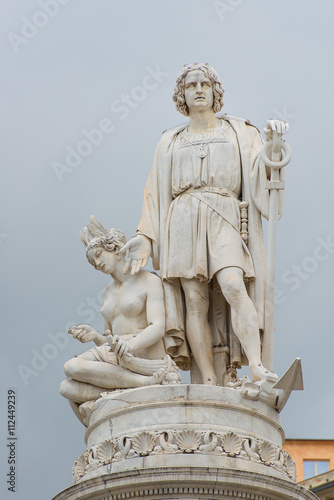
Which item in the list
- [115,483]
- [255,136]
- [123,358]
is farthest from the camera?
[255,136]

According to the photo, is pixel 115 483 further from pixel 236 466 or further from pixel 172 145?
pixel 172 145

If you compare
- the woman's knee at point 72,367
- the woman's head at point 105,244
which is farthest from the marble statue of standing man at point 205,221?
the woman's knee at point 72,367

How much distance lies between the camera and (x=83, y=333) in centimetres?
1906

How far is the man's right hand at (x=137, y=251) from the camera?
19422 mm

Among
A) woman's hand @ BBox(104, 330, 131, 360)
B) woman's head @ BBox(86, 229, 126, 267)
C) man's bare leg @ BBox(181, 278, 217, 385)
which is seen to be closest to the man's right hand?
woman's head @ BBox(86, 229, 126, 267)

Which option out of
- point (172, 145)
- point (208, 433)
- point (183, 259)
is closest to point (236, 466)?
point (208, 433)

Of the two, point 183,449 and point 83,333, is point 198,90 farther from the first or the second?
point 183,449

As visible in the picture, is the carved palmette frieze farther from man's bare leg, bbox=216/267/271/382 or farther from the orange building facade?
the orange building facade

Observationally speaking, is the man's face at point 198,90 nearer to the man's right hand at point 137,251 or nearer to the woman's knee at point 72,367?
the man's right hand at point 137,251

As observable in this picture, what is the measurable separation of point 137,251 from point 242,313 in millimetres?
1939

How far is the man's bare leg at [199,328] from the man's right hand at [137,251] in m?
0.69

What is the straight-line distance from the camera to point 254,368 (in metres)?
18.5

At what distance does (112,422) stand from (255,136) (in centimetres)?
503

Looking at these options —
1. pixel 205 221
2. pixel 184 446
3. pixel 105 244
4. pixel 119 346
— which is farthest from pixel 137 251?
pixel 184 446
